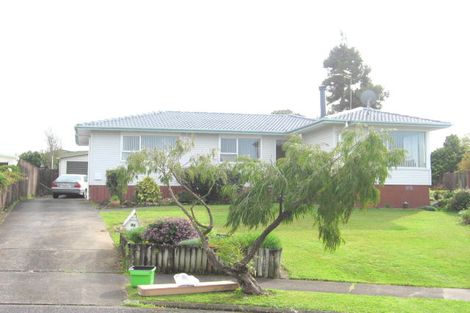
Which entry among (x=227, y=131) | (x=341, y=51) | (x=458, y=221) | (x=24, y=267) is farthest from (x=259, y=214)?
(x=341, y=51)

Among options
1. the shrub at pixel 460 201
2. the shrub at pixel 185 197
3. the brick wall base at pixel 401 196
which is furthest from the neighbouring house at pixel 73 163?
the shrub at pixel 460 201

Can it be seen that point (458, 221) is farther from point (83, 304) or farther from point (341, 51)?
point (341, 51)

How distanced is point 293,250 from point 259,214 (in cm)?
424

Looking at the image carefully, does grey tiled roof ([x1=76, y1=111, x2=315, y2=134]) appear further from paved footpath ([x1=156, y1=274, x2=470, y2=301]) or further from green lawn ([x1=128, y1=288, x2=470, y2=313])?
green lawn ([x1=128, y1=288, x2=470, y2=313])

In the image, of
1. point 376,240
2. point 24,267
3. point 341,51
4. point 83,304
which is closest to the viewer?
point 83,304

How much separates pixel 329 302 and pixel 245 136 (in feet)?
57.2

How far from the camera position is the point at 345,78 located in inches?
2063

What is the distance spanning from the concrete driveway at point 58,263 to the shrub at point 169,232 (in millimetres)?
913

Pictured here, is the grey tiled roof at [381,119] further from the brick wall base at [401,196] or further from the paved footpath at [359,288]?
the paved footpath at [359,288]

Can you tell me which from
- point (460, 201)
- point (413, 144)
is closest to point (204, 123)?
point (413, 144)

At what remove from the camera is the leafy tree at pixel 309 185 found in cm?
739

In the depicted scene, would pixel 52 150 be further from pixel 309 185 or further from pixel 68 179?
pixel 309 185

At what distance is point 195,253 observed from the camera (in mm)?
10180

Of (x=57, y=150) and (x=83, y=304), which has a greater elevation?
(x=57, y=150)
